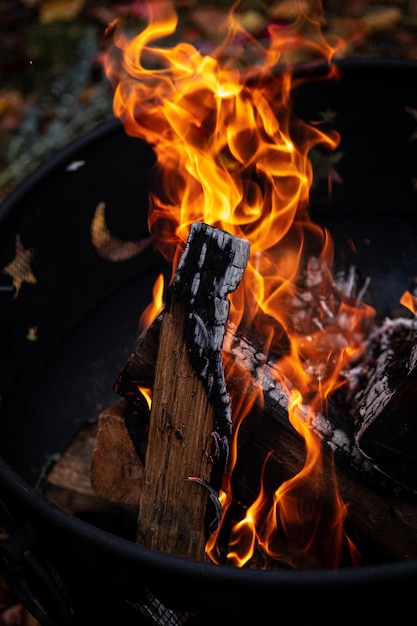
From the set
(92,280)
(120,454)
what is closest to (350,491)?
(120,454)

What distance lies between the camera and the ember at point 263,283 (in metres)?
1.53

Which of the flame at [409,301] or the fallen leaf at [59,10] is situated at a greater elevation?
the fallen leaf at [59,10]

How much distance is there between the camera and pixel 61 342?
7.14 ft

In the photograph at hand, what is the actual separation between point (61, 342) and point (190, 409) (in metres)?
0.84

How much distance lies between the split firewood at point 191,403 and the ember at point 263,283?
1cm

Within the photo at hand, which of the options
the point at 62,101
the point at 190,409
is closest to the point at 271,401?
the point at 190,409

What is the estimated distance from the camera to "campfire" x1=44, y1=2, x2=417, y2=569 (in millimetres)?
1441

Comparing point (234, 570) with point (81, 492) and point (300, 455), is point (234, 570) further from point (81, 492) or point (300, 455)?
point (81, 492)

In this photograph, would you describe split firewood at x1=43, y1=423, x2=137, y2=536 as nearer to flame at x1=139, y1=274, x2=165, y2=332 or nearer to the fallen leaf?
flame at x1=139, y1=274, x2=165, y2=332

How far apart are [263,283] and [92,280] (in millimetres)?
584

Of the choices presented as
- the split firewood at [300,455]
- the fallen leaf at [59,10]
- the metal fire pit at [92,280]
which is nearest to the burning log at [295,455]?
the split firewood at [300,455]

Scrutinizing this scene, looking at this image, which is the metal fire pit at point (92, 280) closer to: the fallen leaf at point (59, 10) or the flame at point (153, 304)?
the flame at point (153, 304)

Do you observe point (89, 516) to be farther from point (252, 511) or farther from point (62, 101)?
point (62, 101)

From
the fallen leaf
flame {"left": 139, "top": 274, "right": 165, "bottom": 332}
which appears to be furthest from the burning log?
the fallen leaf
